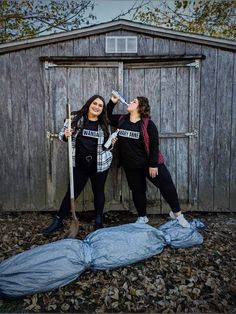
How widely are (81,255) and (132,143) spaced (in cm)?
157

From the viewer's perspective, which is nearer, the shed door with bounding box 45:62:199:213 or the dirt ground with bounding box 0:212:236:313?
the dirt ground with bounding box 0:212:236:313

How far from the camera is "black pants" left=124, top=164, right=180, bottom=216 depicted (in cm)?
423

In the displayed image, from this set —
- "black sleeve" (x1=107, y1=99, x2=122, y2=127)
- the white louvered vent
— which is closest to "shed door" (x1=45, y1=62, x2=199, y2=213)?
the white louvered vent

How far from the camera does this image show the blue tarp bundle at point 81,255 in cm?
306

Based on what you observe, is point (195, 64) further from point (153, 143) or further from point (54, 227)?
point (54, 227)

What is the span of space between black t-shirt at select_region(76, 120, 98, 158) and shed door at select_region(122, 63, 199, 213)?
1113mm

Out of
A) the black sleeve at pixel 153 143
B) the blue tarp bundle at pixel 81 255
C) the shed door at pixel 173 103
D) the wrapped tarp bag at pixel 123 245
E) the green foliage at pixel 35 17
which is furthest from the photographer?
the green foliage at pixel 35 17

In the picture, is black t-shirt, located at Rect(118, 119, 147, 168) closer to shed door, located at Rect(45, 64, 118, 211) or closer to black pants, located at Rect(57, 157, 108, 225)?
black pants, located at Rect(57, 157, 108, 225)

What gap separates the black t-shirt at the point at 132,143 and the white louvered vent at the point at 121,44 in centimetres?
124

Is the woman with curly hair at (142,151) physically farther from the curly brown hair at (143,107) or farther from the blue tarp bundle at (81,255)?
the blue tarp bundle at (81,255)

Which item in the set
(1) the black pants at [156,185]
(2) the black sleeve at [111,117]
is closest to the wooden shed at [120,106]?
(2) the black sleeve at [111,117]

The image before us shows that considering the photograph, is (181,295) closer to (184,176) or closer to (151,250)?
(151,250)

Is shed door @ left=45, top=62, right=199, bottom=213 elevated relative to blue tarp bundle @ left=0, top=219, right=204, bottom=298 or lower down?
elevated

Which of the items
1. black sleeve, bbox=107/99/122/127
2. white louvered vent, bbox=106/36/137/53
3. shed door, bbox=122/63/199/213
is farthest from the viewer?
shed door, bbox=122/63/199/213
